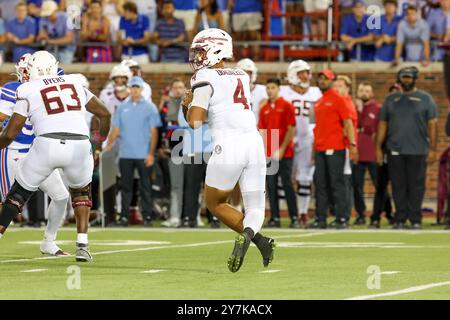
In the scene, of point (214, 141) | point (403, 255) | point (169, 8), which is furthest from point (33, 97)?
point (169, 8)

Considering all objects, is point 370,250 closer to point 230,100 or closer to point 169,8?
point 230,100

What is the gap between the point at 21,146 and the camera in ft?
52.6

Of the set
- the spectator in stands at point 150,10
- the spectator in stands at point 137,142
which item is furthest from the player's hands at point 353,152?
the spectator in stands at point 150,10

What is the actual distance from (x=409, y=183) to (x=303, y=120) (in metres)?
2.14

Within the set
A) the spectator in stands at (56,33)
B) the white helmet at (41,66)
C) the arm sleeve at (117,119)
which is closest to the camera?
the white helmet at (41,66)

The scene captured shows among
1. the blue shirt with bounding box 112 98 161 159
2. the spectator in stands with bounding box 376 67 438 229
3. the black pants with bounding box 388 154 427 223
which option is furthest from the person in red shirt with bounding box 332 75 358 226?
the blue shirt with bounding box 112 98 161 159

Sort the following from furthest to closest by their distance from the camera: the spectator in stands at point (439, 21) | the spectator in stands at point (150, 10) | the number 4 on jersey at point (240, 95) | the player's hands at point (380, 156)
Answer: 1. the spectator in stands at point (150, 10)
2. the spectator in stands at point (439, 21)
3. the player's hands at point (380, 156)
4. the number 4 on jersey at point (240, 95)

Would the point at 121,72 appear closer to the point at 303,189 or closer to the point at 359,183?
the point at 303,189

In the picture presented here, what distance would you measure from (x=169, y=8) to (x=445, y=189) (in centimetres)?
678

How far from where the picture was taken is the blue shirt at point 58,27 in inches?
1027

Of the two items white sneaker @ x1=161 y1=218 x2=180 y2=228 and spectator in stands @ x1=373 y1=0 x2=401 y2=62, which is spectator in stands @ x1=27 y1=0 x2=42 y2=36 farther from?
white sneaker @ x1=161 y1=218 x2=180 y2=228

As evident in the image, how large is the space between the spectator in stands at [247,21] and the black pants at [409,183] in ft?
20.8

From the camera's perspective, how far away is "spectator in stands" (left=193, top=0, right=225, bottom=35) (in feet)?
83.9

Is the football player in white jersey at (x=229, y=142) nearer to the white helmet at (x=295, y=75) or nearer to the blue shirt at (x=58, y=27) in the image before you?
the white helmet at (x=295, y=75)
